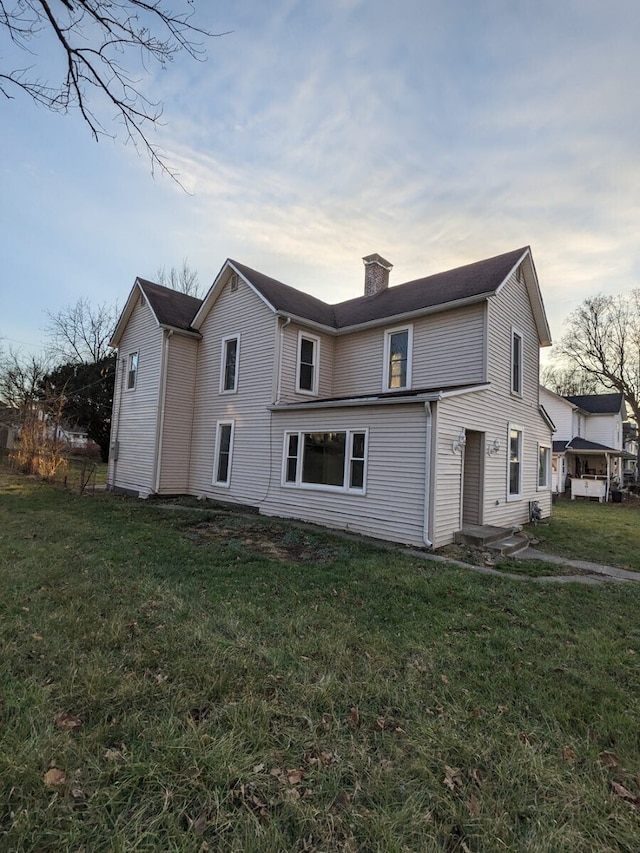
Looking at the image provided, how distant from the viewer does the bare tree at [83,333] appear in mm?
30906

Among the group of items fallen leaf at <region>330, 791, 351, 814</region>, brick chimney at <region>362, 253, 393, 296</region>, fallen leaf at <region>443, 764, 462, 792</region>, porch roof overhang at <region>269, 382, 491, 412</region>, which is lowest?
fallen leaf at <region>330, 791, 351, 814</region>

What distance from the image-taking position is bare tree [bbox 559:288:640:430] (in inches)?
1210

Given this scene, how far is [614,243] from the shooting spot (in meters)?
11.8

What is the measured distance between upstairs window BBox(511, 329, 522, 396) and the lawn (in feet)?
23.2

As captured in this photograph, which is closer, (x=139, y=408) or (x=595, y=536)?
(x=595, y=536)

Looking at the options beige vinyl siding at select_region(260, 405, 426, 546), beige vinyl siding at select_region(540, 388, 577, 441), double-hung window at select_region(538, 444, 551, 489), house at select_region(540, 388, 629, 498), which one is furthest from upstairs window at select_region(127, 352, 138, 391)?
beige vinyl siding at select_region(540, 388, 577, 441)

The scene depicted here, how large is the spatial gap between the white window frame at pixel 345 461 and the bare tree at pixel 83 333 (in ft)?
84.9

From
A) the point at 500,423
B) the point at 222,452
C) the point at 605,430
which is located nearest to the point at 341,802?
the point at 500,423

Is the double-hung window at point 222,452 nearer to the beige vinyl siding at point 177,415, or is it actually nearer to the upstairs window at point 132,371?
the beige vinyl siding at point 177,415

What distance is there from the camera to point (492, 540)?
8.73 m

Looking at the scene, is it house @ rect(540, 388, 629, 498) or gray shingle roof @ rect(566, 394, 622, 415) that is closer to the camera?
house @ rect(540, 388, 629, 498)

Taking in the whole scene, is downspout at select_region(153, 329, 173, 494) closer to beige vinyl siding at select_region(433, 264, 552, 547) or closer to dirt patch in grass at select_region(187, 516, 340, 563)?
dirt patch in grass at select_region(187, 516, 340, 563)

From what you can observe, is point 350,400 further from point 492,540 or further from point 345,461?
point 492,540

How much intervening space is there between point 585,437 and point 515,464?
76.1 ft
